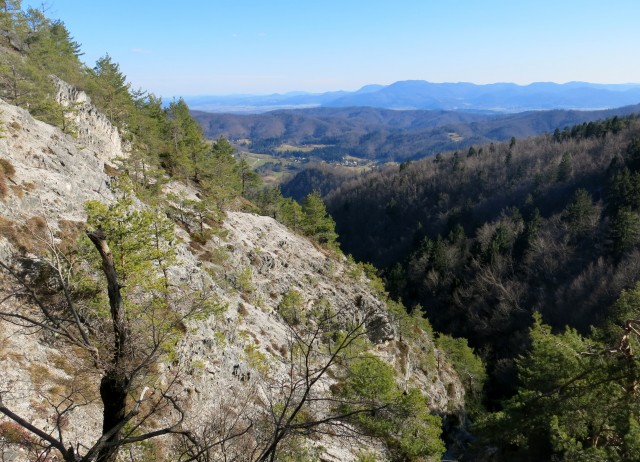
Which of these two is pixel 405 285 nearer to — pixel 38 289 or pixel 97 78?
pixel 97 78

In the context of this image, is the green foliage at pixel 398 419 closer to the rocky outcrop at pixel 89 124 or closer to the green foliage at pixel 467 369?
the rocky outcrop at pixel 89 124

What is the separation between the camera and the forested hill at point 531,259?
21.6 m

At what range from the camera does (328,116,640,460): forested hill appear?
21.6 m

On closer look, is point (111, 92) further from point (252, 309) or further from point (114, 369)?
point (114, 369)

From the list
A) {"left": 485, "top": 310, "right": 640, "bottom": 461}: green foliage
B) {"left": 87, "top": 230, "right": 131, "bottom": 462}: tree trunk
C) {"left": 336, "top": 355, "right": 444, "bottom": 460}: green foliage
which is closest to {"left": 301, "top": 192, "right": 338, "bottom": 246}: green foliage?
{"left": 485, "top": 310, "right": 640, "bottom": 461}: green foliage

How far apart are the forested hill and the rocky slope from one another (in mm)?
10018

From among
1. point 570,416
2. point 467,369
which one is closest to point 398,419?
point 570,416

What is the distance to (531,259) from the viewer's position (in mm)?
67188

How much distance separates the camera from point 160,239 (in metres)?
18.9

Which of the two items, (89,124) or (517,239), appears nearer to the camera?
(89,124)

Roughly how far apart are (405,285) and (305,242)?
122ft

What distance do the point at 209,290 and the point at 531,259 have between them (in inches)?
2500

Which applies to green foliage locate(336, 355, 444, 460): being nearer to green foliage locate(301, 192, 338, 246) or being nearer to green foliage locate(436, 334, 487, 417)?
green foliage locate(436, 334, 487, 417)

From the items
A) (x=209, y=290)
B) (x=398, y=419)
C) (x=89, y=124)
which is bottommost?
(x=398, y=419)
